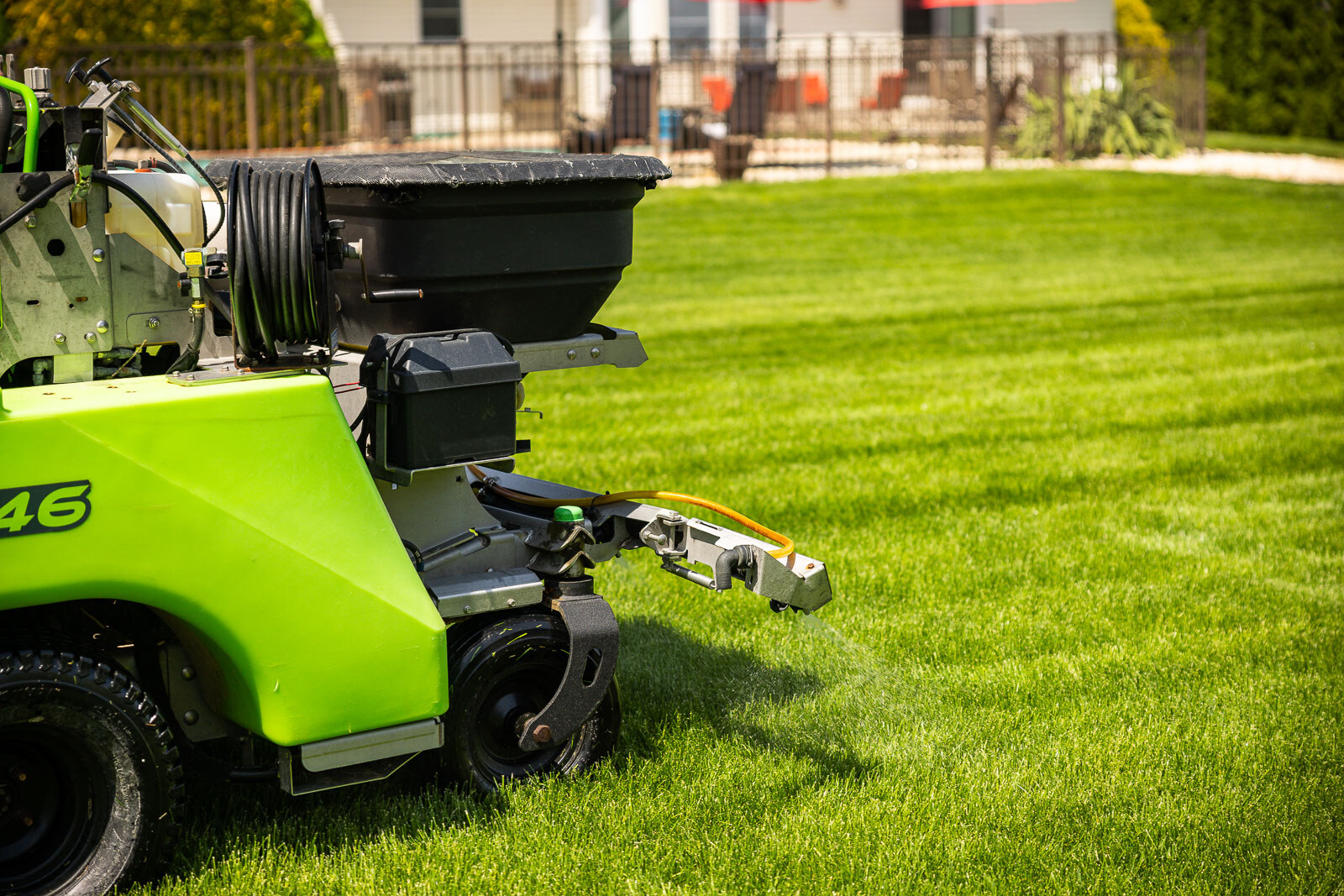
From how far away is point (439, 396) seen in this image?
325cm

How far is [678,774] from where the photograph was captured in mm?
3758

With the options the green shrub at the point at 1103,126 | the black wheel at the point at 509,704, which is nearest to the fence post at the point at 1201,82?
the green shrub at the point at 1103,126

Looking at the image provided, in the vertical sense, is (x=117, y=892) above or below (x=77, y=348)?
below

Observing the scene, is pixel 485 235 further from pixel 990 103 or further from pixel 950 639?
pixel 990 103

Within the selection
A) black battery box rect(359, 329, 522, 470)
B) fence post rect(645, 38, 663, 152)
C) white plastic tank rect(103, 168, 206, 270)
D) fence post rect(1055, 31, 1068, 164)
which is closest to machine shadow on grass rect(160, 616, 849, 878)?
black battery box rect(359, 329, 522, 470)

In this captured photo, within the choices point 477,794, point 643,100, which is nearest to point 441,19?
Answer: point 643,100

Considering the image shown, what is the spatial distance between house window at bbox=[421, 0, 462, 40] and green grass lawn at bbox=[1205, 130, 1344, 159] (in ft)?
44.7

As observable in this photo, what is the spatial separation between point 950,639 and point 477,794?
196cm

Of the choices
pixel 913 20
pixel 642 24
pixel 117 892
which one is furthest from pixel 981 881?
pixel 913 20

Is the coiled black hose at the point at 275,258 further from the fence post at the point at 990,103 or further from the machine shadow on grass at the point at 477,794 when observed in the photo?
the fence post at the point at 990,103

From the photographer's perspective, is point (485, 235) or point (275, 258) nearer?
point (275, 258)

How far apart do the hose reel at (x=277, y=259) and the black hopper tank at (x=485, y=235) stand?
0.76ft

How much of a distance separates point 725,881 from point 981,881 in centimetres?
61

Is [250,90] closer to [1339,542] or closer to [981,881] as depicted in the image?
[1339,542]
